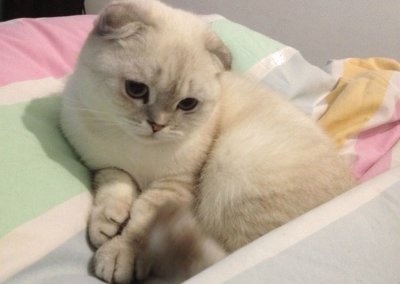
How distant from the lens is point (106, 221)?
3.00 ft

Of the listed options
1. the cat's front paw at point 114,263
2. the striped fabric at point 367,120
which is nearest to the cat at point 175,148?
the cat's front paw at point 114,263

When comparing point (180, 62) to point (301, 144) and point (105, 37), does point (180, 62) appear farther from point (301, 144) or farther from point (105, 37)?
point (301, 144)

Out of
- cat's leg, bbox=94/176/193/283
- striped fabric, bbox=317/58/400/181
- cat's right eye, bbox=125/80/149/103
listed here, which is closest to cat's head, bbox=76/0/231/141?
cat's right eye, bbox=125/80/149/103

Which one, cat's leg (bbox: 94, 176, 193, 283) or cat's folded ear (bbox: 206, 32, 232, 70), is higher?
cat's folded ear (bbox: 206, 32, 232, 70)

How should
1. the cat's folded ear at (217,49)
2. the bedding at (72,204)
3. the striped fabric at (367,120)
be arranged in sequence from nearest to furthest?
the bedding at (72,204) < the cat's folded ear at (217,49) < the striped fabric at (367,120)

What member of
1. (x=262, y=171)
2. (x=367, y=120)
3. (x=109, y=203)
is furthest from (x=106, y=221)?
(x=367, y=120)

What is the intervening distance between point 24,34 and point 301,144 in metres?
0.71

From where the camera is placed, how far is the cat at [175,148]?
884 mm

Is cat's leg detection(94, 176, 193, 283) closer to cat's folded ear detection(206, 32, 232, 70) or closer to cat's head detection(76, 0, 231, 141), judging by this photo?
cat's head detection(76, 0, 231, 141)

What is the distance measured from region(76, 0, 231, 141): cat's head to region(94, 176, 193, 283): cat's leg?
0.35 feet

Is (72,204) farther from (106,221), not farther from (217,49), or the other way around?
(217,49)

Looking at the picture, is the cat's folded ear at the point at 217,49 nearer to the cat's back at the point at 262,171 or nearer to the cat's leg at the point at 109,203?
the cat's back at the point at 262,171

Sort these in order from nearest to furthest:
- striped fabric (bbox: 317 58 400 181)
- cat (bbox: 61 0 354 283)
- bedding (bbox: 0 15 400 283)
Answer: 1. bedding (bbox: 0 15 400 283)
2. cat (bbox: 61 0 354 283)
3. striped fabric (bbox: 317 58 400 181)

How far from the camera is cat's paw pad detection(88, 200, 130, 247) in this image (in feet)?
2.93
